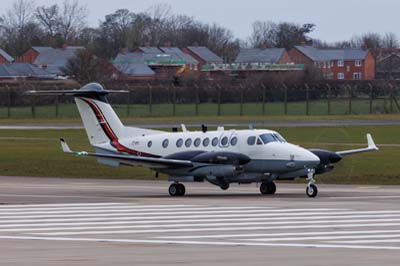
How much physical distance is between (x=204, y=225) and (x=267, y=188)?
428 inches

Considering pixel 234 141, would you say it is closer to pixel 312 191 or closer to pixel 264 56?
pixel 312 191

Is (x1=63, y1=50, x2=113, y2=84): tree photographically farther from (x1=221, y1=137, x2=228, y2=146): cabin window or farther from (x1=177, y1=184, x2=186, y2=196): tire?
(x1=177, y1=184, x2=186, y2=196): tire

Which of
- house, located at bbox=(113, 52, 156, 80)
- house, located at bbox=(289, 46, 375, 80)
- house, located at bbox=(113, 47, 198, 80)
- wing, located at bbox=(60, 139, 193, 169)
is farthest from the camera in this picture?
house, located at bbox=(289, 46, 375, 80)

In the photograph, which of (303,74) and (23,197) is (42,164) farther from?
(303,74)

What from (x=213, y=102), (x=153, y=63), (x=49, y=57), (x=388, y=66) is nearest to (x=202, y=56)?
(x=153, y=63)

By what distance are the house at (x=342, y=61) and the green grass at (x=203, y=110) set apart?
62.0 metres

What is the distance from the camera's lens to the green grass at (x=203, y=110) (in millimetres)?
83438

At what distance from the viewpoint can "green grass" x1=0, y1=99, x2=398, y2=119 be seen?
83438mm

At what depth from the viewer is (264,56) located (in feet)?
509

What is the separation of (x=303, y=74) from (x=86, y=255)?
10097 centimetres

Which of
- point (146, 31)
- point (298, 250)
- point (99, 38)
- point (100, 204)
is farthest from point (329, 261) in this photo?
point (146, 31)

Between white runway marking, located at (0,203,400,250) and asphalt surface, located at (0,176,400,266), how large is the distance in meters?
0.02

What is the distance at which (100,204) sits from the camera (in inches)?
1204

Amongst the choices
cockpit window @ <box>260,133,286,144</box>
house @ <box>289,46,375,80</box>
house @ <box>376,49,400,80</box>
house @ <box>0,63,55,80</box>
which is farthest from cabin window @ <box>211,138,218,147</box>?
house @ <box>289,46,375,80</box>
